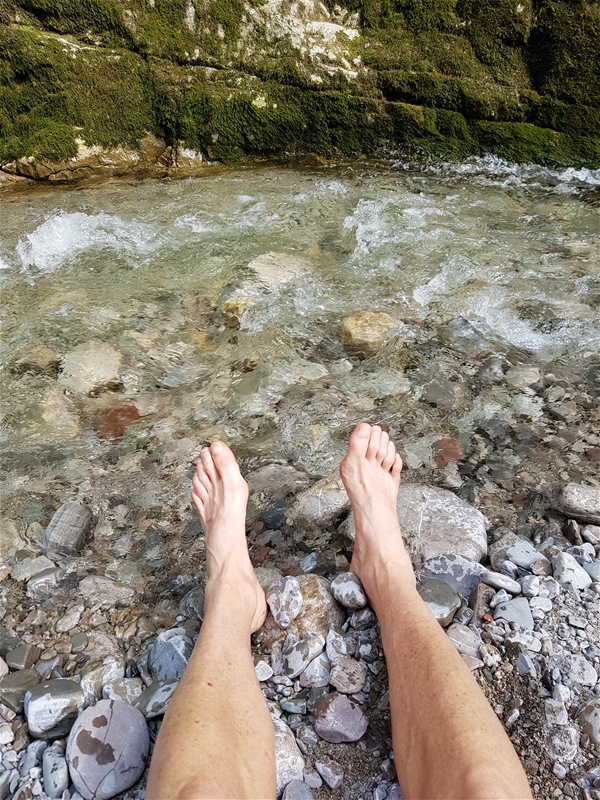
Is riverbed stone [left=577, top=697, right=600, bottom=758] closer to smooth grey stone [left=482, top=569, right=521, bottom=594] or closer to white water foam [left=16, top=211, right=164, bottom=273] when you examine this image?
smooth grey stone [left=482, top=569, right=521, bottom=594]

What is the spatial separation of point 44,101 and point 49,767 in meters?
5.77

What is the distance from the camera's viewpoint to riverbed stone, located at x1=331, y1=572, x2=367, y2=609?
1696mm

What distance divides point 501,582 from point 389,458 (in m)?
0.68

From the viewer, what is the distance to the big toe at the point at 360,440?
87.9 inches

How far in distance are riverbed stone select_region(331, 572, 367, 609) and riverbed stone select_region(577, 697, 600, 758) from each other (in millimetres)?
620

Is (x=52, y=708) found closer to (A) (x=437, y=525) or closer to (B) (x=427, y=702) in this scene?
(B) (x=427, y=702)

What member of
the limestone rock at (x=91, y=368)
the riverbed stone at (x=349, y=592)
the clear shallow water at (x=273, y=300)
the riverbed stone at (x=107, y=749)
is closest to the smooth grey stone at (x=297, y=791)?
the riverbed stone at (x=107, y=749)

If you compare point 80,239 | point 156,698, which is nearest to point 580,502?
point 156,698

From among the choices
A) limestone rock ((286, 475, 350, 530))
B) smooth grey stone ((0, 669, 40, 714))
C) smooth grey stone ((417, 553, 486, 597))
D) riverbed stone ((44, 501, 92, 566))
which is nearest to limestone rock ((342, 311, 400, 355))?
limestone rock ((286, 475, 350, 530))

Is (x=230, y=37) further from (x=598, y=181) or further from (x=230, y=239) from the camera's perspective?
(x=598, y=181)

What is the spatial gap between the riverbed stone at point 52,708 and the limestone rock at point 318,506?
35.8 inches

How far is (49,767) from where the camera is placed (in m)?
1.33

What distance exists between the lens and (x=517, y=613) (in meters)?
1.59

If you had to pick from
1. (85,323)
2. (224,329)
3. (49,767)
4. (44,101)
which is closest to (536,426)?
(224,329)
